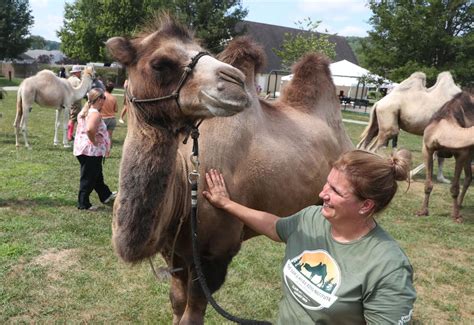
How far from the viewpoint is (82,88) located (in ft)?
37.5

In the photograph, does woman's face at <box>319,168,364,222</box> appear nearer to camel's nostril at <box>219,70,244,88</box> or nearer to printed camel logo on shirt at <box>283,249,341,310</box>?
printed camel logo on shirt at <box>283,249,341,310</box>

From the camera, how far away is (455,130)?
23.7ft

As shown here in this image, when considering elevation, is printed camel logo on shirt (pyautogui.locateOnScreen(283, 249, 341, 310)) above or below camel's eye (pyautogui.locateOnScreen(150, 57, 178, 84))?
below

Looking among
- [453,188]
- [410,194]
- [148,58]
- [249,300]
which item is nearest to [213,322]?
[249,300]

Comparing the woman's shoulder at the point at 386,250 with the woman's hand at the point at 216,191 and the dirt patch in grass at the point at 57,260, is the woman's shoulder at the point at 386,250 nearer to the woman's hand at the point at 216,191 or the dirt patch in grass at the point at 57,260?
the woman's hand at the point at 216,191

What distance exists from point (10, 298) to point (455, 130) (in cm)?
674

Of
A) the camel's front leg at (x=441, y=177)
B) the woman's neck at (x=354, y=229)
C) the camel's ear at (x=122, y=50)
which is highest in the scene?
the camel's ear at (x=122, y=50)

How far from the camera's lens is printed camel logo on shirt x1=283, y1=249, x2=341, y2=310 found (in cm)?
184

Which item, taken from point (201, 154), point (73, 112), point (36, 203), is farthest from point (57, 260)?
point (73, 112)

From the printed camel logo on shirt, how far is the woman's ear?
251 millimetres

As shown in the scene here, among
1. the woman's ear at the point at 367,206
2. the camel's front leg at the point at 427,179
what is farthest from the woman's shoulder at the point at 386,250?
the camel's front leg at the point at 427,179

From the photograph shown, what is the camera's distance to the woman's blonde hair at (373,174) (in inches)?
71.3

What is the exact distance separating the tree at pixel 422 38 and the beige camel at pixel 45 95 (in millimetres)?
17922

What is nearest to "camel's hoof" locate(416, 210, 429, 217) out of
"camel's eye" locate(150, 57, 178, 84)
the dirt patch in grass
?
the dirt patch in grass
